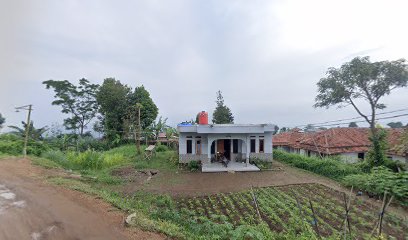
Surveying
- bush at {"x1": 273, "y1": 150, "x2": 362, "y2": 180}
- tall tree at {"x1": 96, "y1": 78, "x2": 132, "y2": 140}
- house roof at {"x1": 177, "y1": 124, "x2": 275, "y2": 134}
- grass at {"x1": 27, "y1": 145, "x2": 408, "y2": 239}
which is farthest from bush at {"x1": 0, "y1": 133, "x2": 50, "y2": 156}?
bush at {"x1": 273, "y1": 150, "x2": 362, "y2": 180}

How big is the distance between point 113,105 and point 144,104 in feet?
12.0

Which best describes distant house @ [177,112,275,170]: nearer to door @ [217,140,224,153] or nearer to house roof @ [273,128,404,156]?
door @ [217,140,224,153]

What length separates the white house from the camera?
17125mm

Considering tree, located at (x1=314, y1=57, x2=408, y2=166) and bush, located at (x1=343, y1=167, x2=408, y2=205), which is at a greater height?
tree, located at (x1=314, y1=57, x2=408, y2=166)

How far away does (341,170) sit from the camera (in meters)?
15.0

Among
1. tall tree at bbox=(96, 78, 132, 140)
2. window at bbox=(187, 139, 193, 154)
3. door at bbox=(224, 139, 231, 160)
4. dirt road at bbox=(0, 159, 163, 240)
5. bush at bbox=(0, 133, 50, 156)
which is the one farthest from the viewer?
tall tree at bbox=(96, 78, 132, 140)

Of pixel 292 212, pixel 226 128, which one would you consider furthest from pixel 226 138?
pixel 292 212

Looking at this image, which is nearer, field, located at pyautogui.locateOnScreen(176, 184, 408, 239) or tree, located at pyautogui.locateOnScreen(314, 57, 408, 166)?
field, located at pyautogui.locateOnScreen(176, 184, 408, 239)

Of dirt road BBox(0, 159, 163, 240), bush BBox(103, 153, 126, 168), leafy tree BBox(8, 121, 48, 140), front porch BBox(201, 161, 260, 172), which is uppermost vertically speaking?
leafy tree BBox(8, 121, 48, 140)

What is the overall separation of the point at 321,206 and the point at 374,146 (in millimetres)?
7763

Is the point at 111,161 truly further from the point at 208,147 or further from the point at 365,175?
the point at 365,175

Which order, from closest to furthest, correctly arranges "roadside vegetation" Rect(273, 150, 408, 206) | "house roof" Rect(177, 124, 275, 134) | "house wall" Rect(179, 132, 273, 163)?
"roadside vegetation" Rect(273, 150, 408, 206) < "house roof" Rect(177, 124, 275, 134) < "house wall" Rect(179, 132, 273, 163)

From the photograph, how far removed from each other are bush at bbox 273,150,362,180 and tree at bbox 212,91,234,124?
14.3 metres

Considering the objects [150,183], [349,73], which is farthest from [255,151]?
[349,73]
